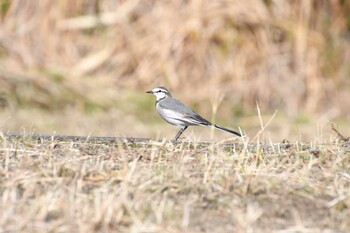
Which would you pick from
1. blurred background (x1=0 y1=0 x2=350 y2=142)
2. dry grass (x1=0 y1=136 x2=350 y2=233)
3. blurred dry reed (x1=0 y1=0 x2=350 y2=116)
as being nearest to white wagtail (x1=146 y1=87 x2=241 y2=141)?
dry grass (x1=0 y1=136 x2=350 y2=233)

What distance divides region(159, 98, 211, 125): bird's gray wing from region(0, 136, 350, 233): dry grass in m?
1.97

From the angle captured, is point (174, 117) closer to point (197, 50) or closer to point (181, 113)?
point (181, 113)

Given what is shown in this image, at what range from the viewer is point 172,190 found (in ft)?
16.8

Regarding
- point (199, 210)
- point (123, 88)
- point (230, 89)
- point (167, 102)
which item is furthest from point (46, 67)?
point (199, 210)

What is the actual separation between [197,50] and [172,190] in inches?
373

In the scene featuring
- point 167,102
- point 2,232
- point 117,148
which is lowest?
point 2,232

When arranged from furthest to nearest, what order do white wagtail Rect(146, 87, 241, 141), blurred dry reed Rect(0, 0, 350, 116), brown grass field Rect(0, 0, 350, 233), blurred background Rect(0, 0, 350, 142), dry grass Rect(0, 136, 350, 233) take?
blurred dry reed Rect(0, 0, 350, 116) < blurred background Rect(0, 0, 350, 142) < brown grass field Rect(0, 0, 350, 233) < white wagtail Rect(146, 87, 241, 141) < dry grass Rect(0, 136, 350, 233)

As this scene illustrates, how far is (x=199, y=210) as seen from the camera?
193 inches

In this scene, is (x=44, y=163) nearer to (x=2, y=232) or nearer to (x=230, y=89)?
(x=2, y=232)

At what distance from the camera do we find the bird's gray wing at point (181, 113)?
8.23 m

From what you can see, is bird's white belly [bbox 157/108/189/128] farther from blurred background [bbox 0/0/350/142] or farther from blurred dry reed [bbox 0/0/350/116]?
blurred dry reed [bbox 0/0/350/116]

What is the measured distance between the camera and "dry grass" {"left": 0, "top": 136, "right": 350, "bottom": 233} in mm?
4641

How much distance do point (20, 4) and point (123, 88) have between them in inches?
81.8

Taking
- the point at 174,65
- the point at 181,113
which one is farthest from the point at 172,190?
the point at 174,65
